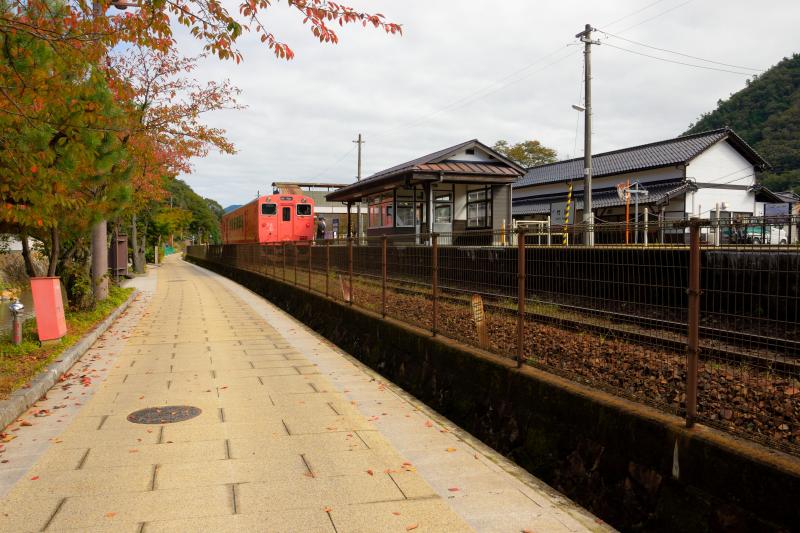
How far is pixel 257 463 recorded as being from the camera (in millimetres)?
4527

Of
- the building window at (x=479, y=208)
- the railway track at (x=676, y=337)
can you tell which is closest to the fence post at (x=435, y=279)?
the railway track at (x=676, y=337)

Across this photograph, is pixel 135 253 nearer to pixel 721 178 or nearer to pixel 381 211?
pixel 381 211

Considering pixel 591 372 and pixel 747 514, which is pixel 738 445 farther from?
pixel 591 372

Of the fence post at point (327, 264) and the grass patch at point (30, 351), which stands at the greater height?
the fence post at point (327, 264)

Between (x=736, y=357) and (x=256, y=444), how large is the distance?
3.93 m

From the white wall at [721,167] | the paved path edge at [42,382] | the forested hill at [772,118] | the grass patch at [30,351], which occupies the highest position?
the forested hill at [772,118]

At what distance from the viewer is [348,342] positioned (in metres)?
9.70

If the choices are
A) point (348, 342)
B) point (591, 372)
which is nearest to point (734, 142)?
point (348, 342)

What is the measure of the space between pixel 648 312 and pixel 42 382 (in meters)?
6.41

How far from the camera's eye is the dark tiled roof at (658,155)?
2694 centimetres

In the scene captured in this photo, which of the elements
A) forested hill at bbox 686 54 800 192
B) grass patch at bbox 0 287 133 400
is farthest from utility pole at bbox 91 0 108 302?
forested hill at bbox 686 54 800 192

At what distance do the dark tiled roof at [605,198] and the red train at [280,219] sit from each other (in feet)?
41.0

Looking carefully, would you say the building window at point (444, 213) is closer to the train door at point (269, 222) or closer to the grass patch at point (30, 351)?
the grass patch at point (30, 351)

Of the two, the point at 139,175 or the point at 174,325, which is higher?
the point at 139,175
